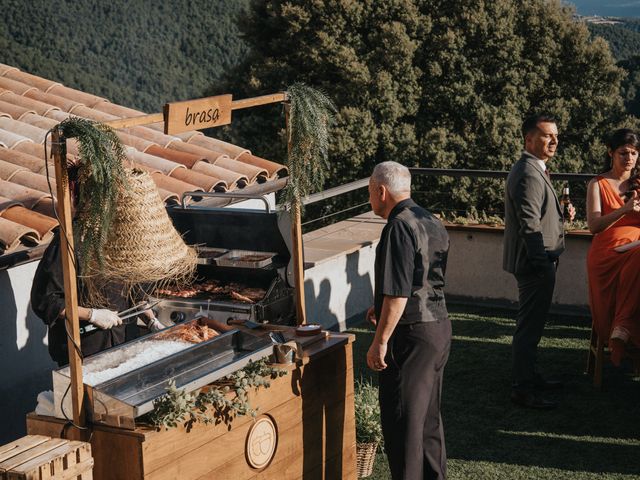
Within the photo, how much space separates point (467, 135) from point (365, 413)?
17.3 metres

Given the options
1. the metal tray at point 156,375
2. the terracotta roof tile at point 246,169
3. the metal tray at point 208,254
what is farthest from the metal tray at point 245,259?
the terracotta roof tile at point 246,169

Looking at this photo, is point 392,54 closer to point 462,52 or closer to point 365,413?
point 462,52

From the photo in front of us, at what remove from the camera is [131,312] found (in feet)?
14.7

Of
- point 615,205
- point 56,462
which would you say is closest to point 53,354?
point 56,462

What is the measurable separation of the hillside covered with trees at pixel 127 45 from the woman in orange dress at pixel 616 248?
67.7 feet

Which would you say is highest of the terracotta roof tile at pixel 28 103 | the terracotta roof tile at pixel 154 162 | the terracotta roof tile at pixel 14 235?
the terracotta roof tile at pixel 28 103

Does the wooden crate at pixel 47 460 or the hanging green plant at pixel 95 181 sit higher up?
the hanging green plant at pixel 95 181

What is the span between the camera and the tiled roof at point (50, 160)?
16.8 feet

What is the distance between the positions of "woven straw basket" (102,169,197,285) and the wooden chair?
2.98m

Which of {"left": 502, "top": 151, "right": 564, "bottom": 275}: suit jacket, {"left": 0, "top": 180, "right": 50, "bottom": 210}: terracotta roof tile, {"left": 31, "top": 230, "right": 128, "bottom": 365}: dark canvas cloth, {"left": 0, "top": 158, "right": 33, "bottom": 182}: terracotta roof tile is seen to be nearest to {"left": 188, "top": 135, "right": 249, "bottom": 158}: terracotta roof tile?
{"left": 0, "top": 158, "right": 33, "bottom": 182}: terracotta roof tile

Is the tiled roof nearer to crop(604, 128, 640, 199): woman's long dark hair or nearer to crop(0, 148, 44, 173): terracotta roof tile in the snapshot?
crop(0, 148, 44, 173): terracotta roof tile

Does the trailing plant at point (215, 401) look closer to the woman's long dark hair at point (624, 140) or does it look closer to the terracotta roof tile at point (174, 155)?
the woman's long dark hair at point (624, 140)

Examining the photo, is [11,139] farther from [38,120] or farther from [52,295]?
[52,295]

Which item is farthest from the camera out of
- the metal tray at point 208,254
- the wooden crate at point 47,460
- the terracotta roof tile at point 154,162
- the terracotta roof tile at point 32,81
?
the terracotta roof tile at point 32,81
